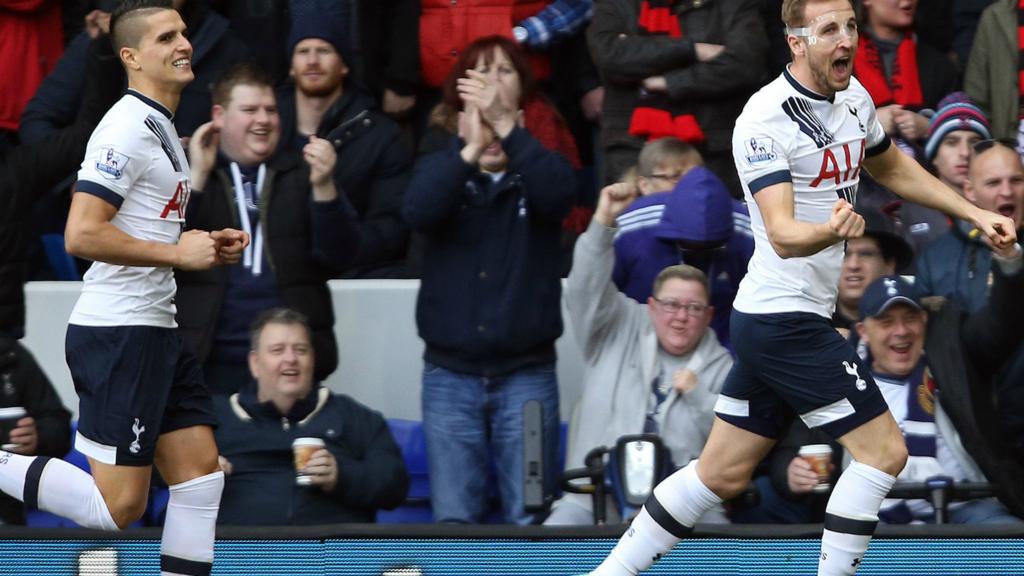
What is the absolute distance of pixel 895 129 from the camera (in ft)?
25.3

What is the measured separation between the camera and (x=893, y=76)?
311 inches

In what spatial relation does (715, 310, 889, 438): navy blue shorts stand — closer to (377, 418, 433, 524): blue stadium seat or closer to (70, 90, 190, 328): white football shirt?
(70, 90, 190, 328): white football shirt

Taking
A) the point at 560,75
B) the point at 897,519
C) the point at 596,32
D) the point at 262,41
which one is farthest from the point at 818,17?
the point at 262,41

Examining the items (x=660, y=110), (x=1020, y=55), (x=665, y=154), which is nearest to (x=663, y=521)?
(x=665, y=154)

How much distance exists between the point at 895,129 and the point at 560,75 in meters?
1.67

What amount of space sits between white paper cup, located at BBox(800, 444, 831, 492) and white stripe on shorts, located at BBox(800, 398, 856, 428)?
0.98m

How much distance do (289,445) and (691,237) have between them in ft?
5.72

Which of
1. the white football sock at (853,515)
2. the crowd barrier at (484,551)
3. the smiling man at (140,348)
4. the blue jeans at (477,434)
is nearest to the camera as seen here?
the white football sock at (853,515)

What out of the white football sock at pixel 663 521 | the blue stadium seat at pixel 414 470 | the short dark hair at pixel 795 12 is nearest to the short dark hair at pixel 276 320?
the blue stadium seat at pixel 414 470

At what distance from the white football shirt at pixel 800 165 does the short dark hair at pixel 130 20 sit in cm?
182

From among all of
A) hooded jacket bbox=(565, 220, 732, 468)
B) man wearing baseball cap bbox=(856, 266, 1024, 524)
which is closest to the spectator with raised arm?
A: hooded jacket bbox=(565, 220, 732, 468)

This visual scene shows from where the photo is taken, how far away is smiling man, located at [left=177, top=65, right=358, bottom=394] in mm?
7031

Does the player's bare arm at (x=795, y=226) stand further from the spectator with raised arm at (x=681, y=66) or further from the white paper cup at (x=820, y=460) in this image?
the spectator with raised arm at (x=681, y=66)

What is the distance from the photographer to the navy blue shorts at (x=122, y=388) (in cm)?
521
